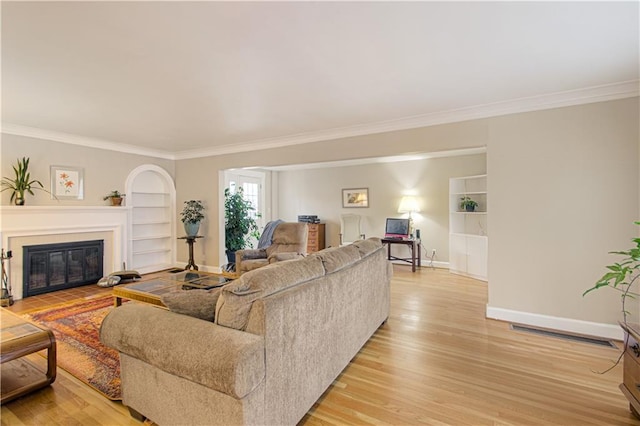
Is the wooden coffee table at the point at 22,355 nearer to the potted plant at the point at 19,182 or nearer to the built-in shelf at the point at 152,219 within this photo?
the potted plant at the point at 19,182

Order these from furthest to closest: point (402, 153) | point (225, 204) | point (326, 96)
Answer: point (225, 204) < point (402, 153) < point (326, 96)

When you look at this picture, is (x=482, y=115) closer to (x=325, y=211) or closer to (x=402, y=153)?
(x=402, y=153)

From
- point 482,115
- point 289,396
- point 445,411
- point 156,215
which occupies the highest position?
point 482,115

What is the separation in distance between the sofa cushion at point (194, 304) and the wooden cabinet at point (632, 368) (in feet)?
7.88

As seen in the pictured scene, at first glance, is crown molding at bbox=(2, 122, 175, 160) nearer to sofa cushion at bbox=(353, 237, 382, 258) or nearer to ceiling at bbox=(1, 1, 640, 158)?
ceiling at bbox=(1, 1, 640, 158)

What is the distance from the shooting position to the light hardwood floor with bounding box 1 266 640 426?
5.87ft

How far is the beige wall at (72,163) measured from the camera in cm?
406

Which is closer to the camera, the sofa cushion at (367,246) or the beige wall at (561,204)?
the sofa cushion at (367,246)

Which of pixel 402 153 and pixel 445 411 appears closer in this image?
pixel 445 411

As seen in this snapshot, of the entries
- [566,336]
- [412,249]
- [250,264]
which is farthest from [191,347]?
[412,249]

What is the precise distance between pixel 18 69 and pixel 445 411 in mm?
4084

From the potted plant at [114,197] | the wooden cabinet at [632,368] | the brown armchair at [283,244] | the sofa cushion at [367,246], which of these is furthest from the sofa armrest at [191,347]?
the potted plant at [114,197]

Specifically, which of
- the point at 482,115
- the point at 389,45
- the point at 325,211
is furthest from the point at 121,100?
the point at 325,211

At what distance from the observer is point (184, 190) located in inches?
234
